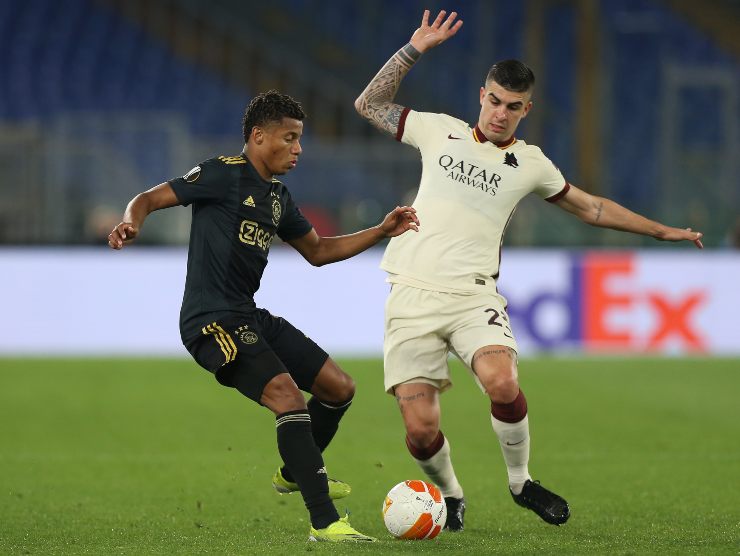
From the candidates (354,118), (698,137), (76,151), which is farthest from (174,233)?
(698,137)

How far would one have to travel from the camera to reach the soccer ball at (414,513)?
5664 millimetres

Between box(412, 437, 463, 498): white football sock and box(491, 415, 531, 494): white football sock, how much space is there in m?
0.27

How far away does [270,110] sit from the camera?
586cm

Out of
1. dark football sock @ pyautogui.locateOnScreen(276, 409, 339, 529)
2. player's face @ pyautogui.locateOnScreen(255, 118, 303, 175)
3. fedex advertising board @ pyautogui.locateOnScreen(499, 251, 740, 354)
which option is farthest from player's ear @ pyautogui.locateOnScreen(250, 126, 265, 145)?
fedex advertising board @ pyautogui.locateOnScreen(499, 251, 740, 354)

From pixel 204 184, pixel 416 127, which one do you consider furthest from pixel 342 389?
pixel 416 127

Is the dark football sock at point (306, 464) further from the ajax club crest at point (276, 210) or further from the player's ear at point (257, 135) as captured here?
the player's ear at point (257, 135)

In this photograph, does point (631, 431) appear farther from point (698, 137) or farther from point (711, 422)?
point (698, 137)

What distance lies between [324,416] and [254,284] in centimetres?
85

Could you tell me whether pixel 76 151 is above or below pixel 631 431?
above

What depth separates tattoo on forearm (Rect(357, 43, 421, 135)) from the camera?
257 inches

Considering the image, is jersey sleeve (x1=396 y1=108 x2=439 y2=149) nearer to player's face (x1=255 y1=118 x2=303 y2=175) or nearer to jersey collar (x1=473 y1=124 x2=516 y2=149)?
jersey collar (x1=473 y1=124 x2=516 y2=149)

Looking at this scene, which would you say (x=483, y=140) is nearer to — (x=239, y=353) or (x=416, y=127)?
(x=416, y=127)

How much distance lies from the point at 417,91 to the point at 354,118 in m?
1.16

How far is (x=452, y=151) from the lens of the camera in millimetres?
6344
